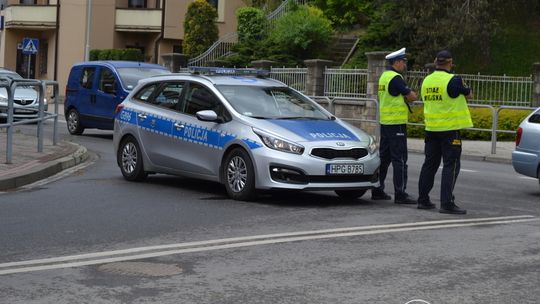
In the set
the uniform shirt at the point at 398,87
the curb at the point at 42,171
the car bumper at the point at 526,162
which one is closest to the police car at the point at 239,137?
the uniform shirt at the point at 398,87

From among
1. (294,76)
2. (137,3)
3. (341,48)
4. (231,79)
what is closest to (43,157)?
(231,79)

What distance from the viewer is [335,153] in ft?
38.1

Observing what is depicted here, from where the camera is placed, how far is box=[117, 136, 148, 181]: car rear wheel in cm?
1385

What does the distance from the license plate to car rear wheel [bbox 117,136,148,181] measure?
3.32 meters

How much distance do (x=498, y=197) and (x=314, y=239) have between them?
4850mm

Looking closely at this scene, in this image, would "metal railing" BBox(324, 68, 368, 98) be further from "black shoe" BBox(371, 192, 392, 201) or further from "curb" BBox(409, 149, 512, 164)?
"black shoe" BBox(371, 192, 392, 201)

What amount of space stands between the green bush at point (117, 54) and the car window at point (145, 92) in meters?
31.8

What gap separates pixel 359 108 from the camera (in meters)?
28.2

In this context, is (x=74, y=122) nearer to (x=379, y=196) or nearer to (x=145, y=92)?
(x=145, y=92)

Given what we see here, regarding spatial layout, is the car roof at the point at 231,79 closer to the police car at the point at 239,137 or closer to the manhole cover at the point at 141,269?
the police car at the point at 239,137

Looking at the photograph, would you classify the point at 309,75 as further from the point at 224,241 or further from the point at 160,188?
the point at 224,241

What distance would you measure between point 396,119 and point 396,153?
41 centimetres

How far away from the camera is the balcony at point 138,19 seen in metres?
49.5

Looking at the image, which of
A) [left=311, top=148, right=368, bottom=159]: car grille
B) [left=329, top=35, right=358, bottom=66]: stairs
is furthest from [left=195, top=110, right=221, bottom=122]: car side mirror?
[left=329, top=35, right=358, bottom=66]: stairs
